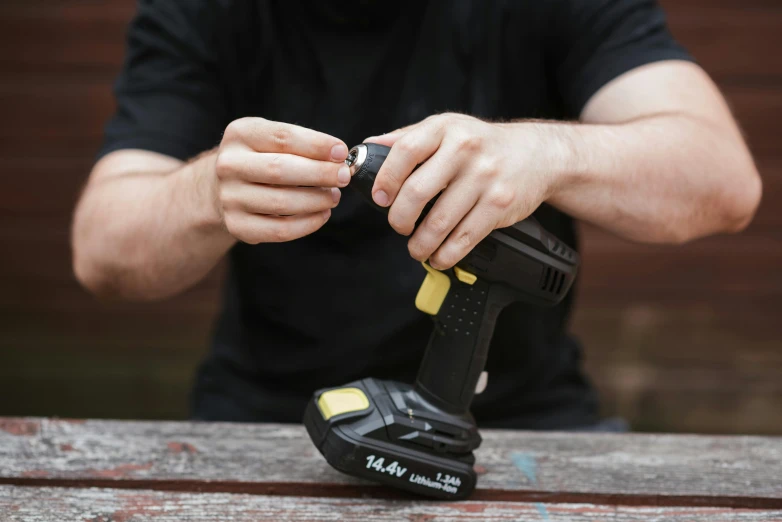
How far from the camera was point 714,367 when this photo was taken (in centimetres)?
322

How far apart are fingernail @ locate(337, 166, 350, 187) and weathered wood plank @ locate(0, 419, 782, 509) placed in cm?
46

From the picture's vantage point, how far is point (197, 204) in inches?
48.6

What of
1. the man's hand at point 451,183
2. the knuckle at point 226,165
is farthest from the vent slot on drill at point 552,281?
the knuckle at point 226,165

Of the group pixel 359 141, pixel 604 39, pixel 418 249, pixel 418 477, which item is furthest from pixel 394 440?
pixel 604 39

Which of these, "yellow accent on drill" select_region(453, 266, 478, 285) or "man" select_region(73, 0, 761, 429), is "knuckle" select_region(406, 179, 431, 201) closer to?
"yellow accent on drill" select_region(453, 266, 478, 285)

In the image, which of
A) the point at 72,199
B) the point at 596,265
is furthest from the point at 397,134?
the point at 72,199

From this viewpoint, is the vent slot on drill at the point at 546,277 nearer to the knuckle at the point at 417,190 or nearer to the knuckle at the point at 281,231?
the knuckle at the point at 417,190

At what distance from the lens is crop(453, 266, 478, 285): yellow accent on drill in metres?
1.07

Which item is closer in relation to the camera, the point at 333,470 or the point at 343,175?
the point at 343,175

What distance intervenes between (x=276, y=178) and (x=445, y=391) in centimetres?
40

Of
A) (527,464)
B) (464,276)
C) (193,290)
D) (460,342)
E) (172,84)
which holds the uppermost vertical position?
(172,84)

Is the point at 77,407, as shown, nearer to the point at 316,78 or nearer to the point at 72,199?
the point at 72,199

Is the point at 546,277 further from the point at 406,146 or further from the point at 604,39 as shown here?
the point at 604,39

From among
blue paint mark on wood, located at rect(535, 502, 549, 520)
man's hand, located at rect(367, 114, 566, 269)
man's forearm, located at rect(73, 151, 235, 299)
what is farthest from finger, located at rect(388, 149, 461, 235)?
blue paint mark on wood, located at rect(535, 502, 549, 520)
